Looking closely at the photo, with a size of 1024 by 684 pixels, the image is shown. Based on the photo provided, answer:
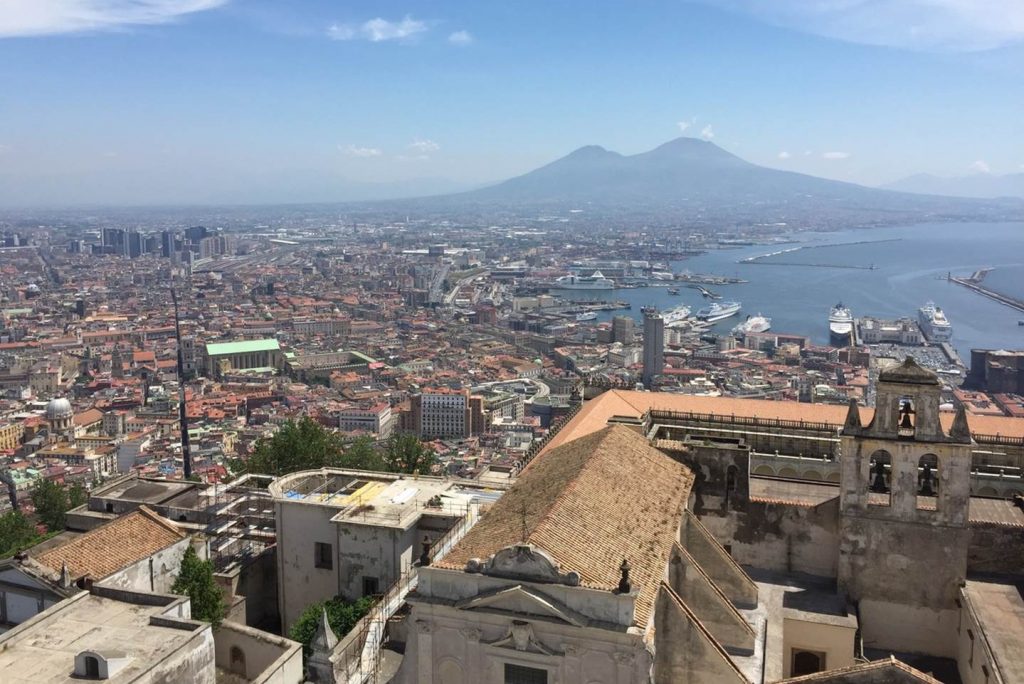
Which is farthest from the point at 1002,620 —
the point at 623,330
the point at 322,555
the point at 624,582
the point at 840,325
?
the point at 840,325

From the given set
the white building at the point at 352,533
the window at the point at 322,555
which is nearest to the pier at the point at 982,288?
the white building at the point at 352,533

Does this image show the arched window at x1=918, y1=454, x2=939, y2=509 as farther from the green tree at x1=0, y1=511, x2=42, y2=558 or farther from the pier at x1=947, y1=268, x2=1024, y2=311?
the pier at x1=947, y1=268, x2=1024, y2=311

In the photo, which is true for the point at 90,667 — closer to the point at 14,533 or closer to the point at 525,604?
the point at 525,604

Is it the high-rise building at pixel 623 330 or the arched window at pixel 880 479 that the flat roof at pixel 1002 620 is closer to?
the arched window at pixel 880 479

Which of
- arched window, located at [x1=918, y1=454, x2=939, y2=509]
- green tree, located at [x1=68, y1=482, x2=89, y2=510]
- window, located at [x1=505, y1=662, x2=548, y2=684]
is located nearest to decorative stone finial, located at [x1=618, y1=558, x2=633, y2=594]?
window, located at [x1=505, y1=662, x2=548, y2=684]

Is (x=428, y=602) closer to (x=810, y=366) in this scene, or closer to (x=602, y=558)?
(x=602, y=558)

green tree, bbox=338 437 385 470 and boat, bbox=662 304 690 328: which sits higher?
green tree, bbox=338 437 385 470

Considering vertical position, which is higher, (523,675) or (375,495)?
(523,675)
